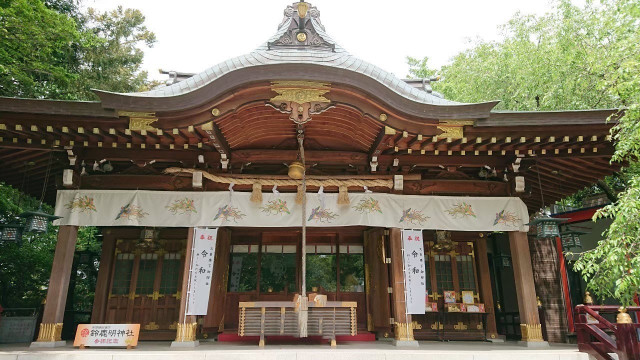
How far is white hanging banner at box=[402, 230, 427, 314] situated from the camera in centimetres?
679

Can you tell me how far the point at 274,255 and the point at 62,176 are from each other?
14.9 ft

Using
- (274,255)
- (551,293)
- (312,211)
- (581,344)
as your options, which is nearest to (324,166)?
(312,211)

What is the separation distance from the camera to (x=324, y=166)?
25.7 feet

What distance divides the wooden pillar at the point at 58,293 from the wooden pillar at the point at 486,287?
839 centimetres

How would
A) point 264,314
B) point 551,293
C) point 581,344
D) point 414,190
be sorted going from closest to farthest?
point 581,344 → point 264,314 → point 414,190 → point 551,293

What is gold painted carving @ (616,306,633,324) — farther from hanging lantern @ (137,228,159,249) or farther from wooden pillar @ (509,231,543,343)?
hanging lantern @ (137,228,159,249)

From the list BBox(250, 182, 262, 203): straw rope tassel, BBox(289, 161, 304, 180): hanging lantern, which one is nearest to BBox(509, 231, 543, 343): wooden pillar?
BBox(289, 161, 304, 180): hanging lantern

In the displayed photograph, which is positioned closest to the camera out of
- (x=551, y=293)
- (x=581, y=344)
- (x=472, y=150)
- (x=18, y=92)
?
(x=581, y=344)

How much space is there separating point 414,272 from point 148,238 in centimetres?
555

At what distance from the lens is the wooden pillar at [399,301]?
6582 mm

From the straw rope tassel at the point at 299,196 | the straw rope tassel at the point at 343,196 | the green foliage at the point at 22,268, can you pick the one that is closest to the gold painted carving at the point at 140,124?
the straw rope tassel at the point at 299,196

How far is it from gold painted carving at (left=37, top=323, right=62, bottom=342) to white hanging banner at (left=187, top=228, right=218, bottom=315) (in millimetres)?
2174

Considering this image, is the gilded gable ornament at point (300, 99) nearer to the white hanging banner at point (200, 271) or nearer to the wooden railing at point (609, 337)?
the white hanging banner at point (200, 271)

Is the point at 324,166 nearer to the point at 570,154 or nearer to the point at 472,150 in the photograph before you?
the point at 472,150
